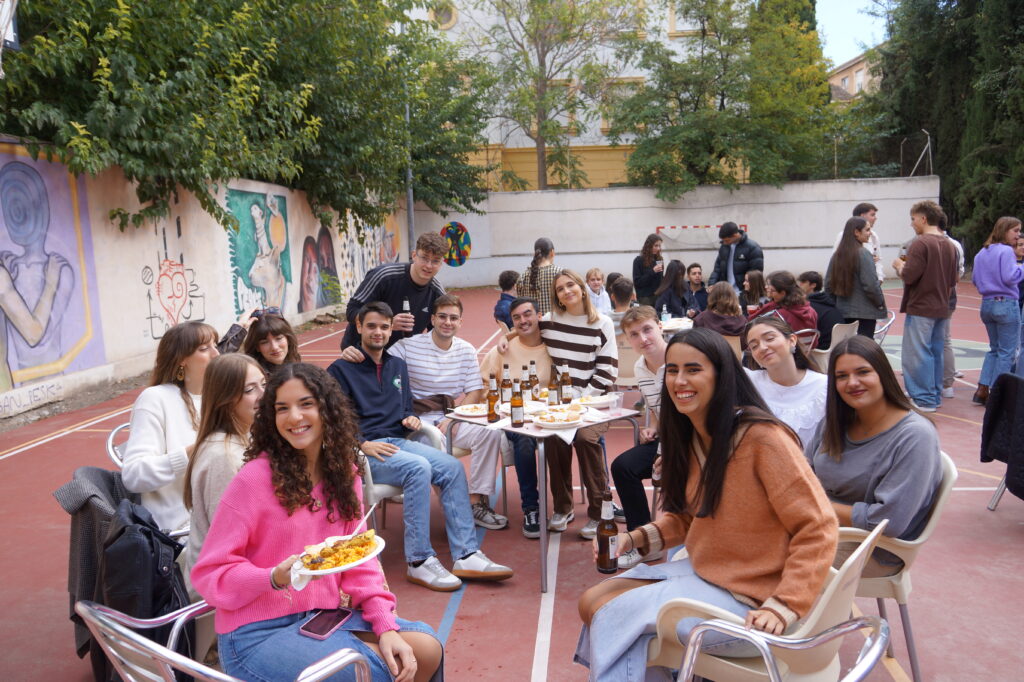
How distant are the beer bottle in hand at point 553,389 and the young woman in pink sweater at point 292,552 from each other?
8.59ft

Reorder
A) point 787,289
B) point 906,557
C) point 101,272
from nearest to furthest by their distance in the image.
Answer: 1. point 906,557
2. point 787,289
3. point 101,272

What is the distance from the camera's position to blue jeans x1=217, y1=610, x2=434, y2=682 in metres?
2.36

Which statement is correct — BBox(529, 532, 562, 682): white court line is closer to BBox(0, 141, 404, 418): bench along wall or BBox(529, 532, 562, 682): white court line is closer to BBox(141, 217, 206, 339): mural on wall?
BBox(0, 141, 404, 418): bench along wall

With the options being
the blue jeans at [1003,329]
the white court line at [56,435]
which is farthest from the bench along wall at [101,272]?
the blue jeans at [1003,329]

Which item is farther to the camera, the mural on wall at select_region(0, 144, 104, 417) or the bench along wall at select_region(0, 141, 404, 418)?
the bench along wall at select_region(0, 141, 404, 418)

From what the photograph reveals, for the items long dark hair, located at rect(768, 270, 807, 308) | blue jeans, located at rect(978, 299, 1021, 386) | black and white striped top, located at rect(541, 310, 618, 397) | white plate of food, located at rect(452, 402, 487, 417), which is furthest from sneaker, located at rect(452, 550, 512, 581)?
blue jeans, located at rect(978, 299, 1021, 386)

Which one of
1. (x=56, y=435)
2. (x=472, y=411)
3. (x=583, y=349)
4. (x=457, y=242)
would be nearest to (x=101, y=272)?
(x=56, y=435)

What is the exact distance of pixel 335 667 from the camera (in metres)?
2.04

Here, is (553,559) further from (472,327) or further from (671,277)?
(472,327)

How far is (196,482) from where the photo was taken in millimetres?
3004

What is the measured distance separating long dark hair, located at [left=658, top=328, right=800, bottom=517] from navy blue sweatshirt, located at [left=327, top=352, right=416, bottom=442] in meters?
2.46

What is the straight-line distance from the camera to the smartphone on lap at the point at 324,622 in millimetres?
2455

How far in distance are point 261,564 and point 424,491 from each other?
1926 millimetres

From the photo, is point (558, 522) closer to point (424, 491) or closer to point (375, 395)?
point (424, 491)
